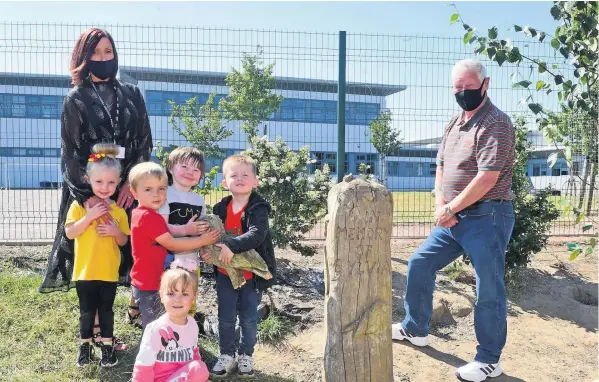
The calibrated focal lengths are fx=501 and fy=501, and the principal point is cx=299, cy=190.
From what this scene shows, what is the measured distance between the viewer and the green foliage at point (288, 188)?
4.71 meters

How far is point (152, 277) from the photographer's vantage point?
2877mm

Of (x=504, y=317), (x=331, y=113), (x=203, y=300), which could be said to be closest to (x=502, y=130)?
(x=504, y=317)

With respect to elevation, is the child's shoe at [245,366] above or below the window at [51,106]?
below

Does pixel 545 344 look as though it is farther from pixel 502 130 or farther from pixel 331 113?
pixel 331 113

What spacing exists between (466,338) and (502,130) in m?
1.88

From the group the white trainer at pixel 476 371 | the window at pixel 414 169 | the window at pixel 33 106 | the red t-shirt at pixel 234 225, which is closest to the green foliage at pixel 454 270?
the white trainer at pixel 476 371

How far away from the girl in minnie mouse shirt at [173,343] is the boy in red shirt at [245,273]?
38 centimetres

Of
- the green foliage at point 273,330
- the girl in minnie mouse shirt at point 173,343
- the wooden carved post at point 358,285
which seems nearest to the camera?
the girl in minnie mouse shirt at point 173,343

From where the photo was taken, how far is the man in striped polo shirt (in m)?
3.01

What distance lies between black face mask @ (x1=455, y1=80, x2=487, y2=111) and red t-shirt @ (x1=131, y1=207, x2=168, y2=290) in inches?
79.1

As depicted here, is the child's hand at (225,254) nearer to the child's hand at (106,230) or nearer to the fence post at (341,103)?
the child's hand at (106,230)

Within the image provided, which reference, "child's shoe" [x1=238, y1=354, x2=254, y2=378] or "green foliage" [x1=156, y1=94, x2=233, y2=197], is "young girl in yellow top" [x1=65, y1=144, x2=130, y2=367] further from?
"green foliage" [x1=156, y1=94, x2=233, y2=197]

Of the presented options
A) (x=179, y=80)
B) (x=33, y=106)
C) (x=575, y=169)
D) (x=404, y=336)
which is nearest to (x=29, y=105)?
(x=33, y=106)

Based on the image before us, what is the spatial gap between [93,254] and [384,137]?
6.31 metres
